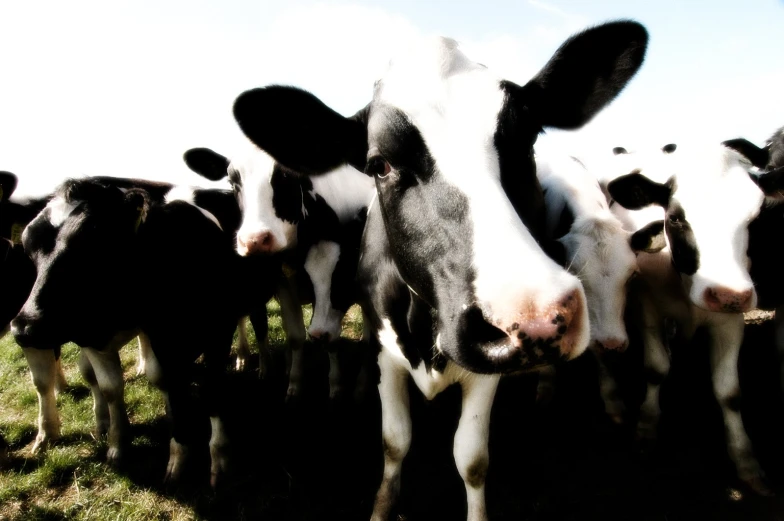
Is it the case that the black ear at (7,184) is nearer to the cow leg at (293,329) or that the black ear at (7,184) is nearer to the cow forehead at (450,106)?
the cow leg at (293,329)

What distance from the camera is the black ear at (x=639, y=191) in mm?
3684

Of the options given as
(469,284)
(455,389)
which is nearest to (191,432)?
(455,389)

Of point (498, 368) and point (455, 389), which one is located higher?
point (498, 368)

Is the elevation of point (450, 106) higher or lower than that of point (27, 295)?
higher

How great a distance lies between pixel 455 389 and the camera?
207 inches

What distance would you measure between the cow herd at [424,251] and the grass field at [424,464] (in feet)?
0.76

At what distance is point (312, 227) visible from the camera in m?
4.68

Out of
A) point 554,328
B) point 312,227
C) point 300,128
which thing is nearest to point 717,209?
point 554,328

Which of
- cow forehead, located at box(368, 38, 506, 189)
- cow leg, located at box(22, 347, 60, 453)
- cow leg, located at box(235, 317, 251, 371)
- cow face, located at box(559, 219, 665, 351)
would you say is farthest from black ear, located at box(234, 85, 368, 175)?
cow leg, located at box(235, 317, 251, 371)

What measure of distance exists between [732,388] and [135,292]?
4436mm

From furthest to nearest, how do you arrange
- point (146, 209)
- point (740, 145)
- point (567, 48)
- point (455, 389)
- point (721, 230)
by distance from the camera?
point (455, 389)
point (740, 145)
point (146, 209)
point (721, 230)
point (567, 48)

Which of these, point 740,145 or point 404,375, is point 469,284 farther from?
point 740,145

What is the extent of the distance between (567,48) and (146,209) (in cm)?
321

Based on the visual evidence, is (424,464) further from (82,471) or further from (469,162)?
(469,162)
